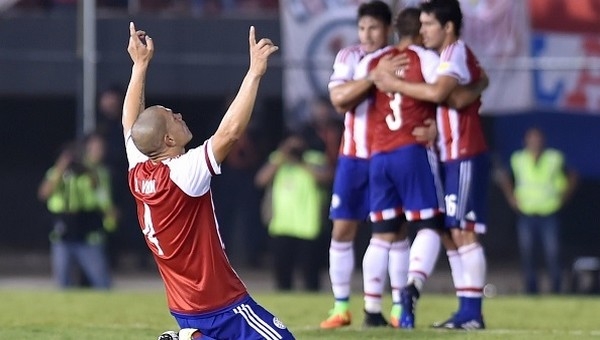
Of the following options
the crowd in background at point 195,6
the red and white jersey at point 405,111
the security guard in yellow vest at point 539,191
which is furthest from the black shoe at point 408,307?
the crowd in background at point 195,6

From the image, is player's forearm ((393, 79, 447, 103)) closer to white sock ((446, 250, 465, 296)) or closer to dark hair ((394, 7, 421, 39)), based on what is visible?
dark hair ((394, 7, 421, 39))

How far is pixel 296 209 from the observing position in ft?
59.7

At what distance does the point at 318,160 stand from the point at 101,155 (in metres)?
2.44

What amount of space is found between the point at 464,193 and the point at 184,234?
3413mm

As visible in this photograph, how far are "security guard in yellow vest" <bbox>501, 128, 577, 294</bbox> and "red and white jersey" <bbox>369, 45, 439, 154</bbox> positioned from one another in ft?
27.2

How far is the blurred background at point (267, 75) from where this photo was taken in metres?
19.5

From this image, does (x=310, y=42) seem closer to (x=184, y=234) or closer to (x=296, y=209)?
(x=296, y=209)

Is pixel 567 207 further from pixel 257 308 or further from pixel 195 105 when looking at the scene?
pixel 257 308

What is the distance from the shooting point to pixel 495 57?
63.8ft

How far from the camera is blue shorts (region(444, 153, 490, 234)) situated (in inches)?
437

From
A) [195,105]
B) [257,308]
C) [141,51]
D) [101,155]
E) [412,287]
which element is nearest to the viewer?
[257,308]

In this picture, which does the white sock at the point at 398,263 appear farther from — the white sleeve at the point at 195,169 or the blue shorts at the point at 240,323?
the white sleeve at the point at 195,169

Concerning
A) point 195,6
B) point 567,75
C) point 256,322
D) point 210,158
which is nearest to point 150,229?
point 210,158

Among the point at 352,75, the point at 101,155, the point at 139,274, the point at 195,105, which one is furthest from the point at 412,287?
the point at 195,105
